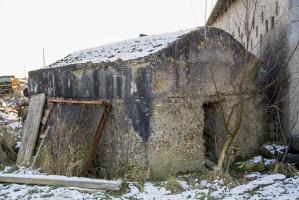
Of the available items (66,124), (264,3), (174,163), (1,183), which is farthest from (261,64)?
(1,183)

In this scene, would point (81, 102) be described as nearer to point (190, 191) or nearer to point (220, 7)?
point (190, 191)

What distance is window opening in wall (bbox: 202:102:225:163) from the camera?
28.2 ft

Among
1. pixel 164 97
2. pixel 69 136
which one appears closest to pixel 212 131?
pixel 164 97

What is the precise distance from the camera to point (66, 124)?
342 inches

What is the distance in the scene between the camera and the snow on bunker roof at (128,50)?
25.9 ft

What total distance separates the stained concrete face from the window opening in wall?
0.30 m

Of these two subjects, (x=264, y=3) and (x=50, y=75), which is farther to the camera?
(x=264, y=3)

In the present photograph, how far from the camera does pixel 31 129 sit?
9469 mm

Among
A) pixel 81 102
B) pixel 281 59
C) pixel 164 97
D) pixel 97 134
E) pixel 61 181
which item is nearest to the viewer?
pixel 61 181

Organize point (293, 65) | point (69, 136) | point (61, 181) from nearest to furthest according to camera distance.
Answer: point (61, 181)
point (69, 136)
point (293, 65)

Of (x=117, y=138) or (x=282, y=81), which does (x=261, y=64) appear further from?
(x=117, y=138)

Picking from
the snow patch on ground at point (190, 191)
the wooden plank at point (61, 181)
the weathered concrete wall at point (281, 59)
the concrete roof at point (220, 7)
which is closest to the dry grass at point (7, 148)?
the wooden plank at point (61, 181)

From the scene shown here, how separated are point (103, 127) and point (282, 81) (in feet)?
13.0

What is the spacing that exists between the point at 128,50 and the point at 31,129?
294cm
